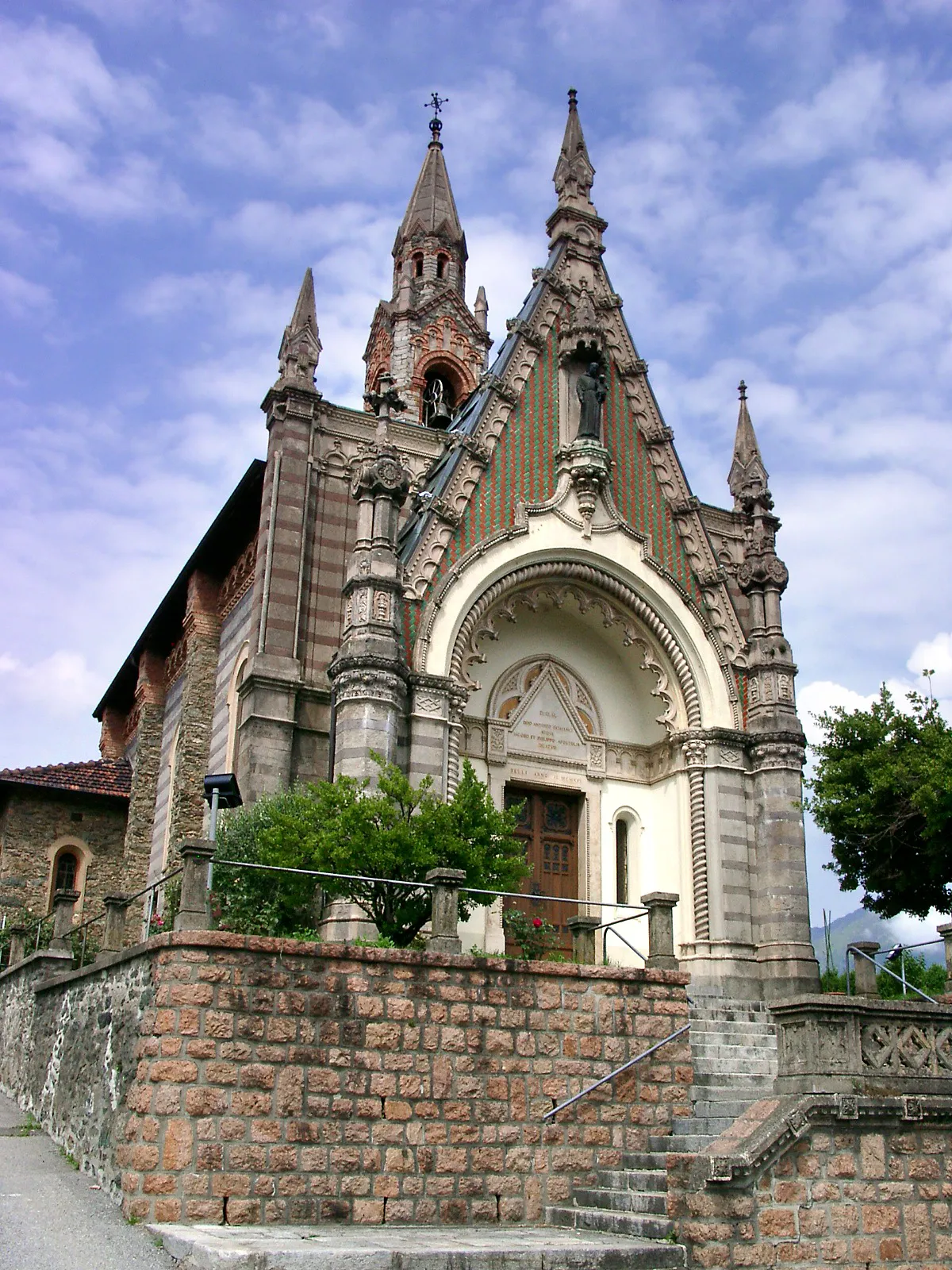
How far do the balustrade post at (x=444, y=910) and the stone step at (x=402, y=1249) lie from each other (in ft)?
9.89

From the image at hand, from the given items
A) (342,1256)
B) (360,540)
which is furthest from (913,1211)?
(360,540)

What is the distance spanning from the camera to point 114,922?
16312 millimetres

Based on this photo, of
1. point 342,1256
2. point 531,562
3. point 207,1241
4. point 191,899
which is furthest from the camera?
point 531,562

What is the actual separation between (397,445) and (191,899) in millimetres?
13242

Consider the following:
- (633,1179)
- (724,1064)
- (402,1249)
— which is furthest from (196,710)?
(402,1249)

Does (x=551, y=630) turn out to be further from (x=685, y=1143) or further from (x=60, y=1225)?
(x=60, y=1225)

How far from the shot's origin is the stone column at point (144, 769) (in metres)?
29.3

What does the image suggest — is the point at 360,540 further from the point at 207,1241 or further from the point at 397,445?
the point at 207,1241

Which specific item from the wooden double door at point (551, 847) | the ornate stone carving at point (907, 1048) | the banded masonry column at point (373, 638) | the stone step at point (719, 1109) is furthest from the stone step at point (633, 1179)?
the wooden double door at point (551, 847)

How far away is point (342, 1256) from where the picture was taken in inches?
366

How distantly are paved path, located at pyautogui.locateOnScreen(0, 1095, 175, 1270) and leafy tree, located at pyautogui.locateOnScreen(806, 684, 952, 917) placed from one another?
502 inches

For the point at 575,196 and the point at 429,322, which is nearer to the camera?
the point at 575,196

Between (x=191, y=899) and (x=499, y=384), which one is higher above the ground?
(x=499, y=384)

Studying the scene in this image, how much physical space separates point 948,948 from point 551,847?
8383 mm
